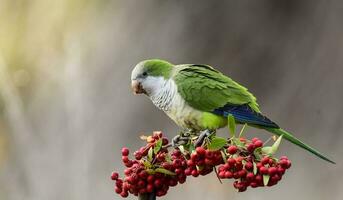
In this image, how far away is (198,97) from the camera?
1887mm

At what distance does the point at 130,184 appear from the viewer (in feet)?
4.58

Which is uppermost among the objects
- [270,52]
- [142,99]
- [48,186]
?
[270,52]

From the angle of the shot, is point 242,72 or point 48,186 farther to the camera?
point 48,186

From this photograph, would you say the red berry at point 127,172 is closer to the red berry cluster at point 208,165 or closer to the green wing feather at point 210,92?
the red berry cluster at point 208,165

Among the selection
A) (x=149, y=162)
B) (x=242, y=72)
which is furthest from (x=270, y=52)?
(x=149, y=162)

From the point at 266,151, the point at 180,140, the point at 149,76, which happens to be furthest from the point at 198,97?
the point at 266,151

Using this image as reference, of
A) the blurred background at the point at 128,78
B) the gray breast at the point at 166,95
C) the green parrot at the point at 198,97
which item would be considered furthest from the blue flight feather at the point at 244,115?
the blurred background at the point at 128,78

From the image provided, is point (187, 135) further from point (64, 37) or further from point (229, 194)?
point (64, 37)

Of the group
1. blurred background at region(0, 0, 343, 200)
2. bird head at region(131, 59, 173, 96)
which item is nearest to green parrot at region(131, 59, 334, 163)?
bird head at region(131, 59, 173, 96)

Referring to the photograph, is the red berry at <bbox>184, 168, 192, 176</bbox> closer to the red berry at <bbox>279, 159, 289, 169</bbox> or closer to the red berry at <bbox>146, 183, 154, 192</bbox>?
the red berry at <bbox>146, 183, 154, 192</bbox>

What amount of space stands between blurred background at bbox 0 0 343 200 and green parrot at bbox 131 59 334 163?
47.8 inches

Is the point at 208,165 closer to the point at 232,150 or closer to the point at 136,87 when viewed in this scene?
the point at 232,150

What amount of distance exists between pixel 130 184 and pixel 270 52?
190 centimetres

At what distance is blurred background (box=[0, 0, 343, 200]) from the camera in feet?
10.2
